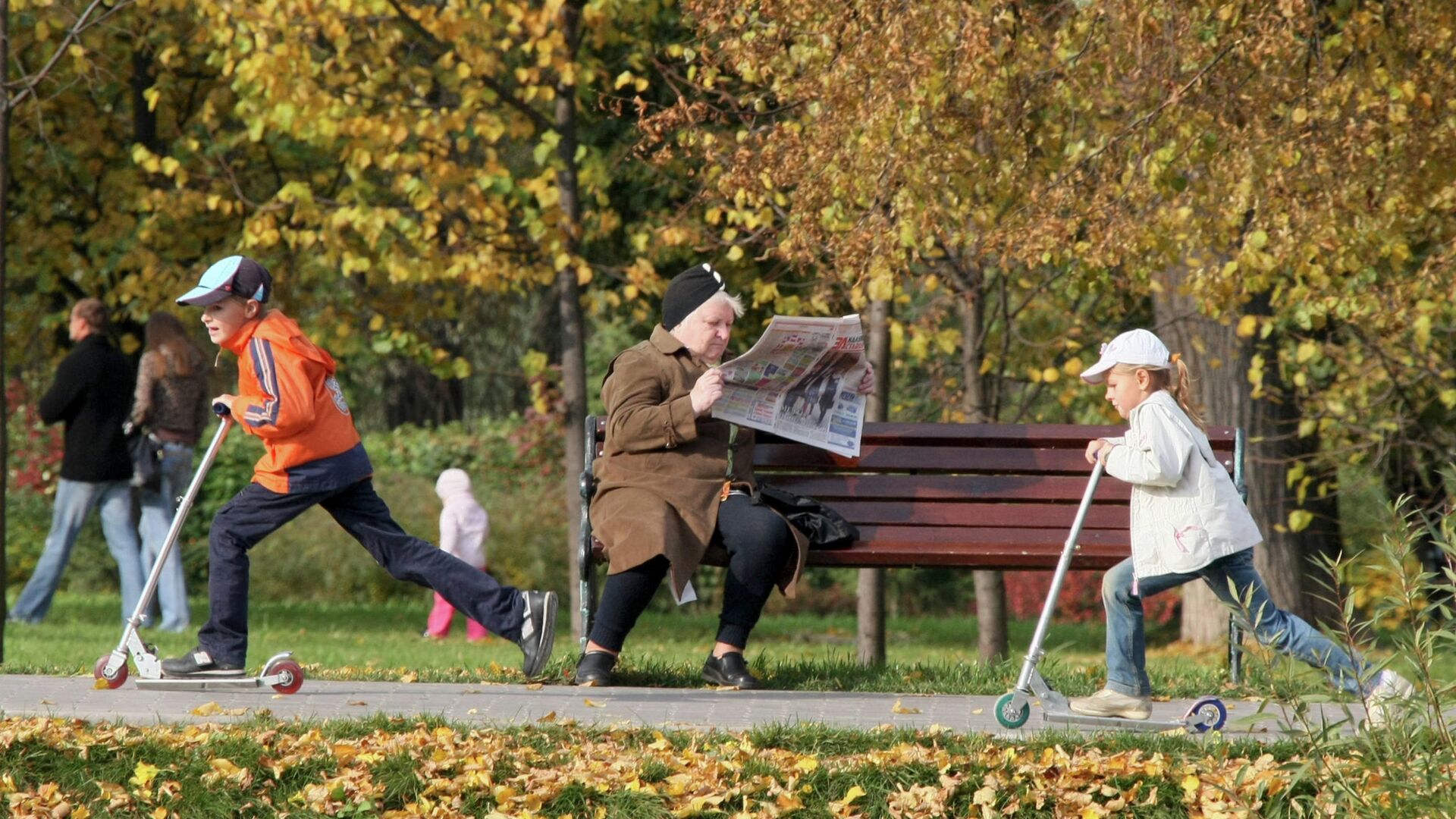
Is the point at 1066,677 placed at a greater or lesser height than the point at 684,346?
lesser

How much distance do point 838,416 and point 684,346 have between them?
730mm

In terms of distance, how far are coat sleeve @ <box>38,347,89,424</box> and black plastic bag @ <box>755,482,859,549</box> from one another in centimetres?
598

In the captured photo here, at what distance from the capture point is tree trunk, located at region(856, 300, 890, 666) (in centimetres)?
914

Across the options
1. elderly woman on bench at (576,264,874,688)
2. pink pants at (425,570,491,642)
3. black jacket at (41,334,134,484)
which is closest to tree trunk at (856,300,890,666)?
elderly woman on bench at (576,264,874,688)

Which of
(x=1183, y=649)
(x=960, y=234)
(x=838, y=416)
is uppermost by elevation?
(x=960, y=234)

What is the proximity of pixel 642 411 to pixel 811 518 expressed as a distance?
787 millimetres

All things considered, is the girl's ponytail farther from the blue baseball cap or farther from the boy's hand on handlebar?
the blue baseball cap

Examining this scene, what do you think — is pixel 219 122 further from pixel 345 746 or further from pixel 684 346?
pixel 345 746

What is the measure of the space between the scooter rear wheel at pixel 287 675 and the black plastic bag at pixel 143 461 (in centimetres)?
551

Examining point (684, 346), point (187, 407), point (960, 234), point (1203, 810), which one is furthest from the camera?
point (187, 407)

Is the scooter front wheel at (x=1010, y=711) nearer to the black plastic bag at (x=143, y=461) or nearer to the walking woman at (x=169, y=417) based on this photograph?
the walking woman at (x=169, y=417)

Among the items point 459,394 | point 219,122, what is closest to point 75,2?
point 219,122

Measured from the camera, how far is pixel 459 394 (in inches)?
989

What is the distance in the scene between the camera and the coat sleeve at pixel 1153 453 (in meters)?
5.50
